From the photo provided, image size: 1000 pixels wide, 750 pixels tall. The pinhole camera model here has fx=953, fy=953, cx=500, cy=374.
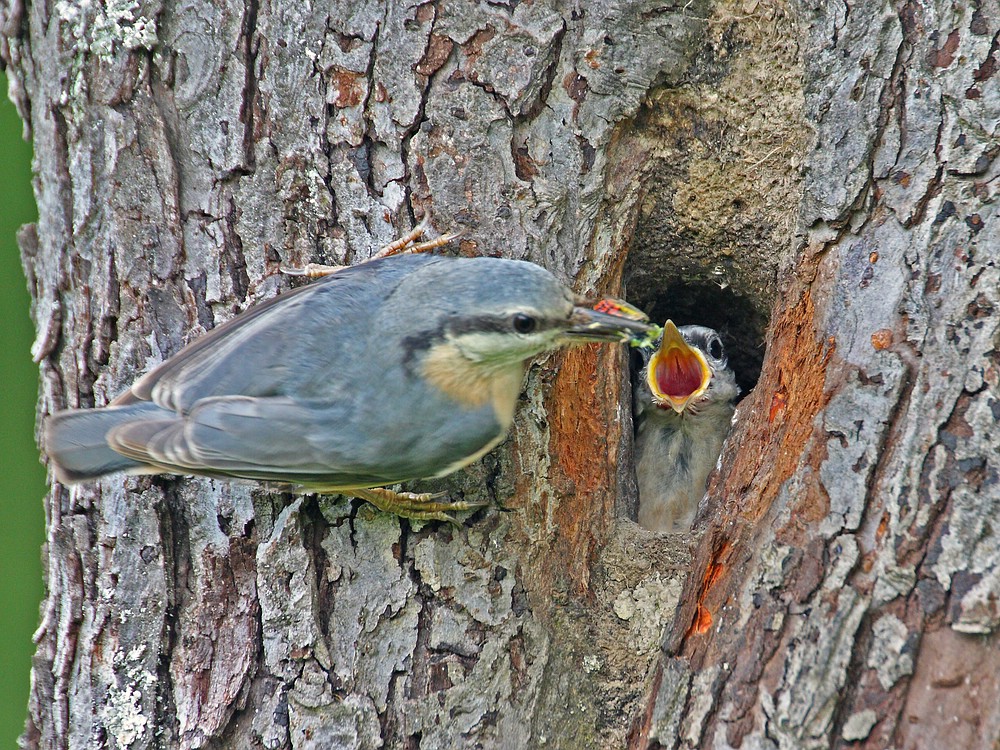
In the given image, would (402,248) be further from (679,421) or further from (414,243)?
(679,421)

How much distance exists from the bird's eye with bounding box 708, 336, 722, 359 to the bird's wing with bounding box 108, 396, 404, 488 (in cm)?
203

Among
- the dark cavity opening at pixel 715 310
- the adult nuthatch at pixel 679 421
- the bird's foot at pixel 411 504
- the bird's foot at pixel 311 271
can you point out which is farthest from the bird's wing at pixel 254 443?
the adult nuthatch at pixel 679 421

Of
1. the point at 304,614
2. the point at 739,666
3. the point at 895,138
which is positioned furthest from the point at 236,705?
the point at 895,138

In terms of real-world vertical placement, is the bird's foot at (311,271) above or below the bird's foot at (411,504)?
above

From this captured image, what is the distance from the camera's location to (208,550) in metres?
2.43

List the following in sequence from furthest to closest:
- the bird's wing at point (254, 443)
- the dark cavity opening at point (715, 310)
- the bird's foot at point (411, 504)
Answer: the dark cavity opening at point (715, 310), the bird's foot at point (411, 504), the bird's wing at point (254, 443)

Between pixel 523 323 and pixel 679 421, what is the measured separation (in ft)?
6.15

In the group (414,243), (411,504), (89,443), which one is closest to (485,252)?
(414,243)

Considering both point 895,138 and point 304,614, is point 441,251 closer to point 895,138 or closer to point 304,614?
point 304,614

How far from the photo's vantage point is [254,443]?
216 centimetres

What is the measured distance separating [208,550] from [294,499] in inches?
10.1

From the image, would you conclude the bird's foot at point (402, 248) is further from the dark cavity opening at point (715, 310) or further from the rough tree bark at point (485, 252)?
the dark cavity opening at point (715, 310)

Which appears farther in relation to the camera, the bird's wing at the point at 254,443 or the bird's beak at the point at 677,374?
the bird's beak at the point at 677,374

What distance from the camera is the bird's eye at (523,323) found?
2.15 metres
